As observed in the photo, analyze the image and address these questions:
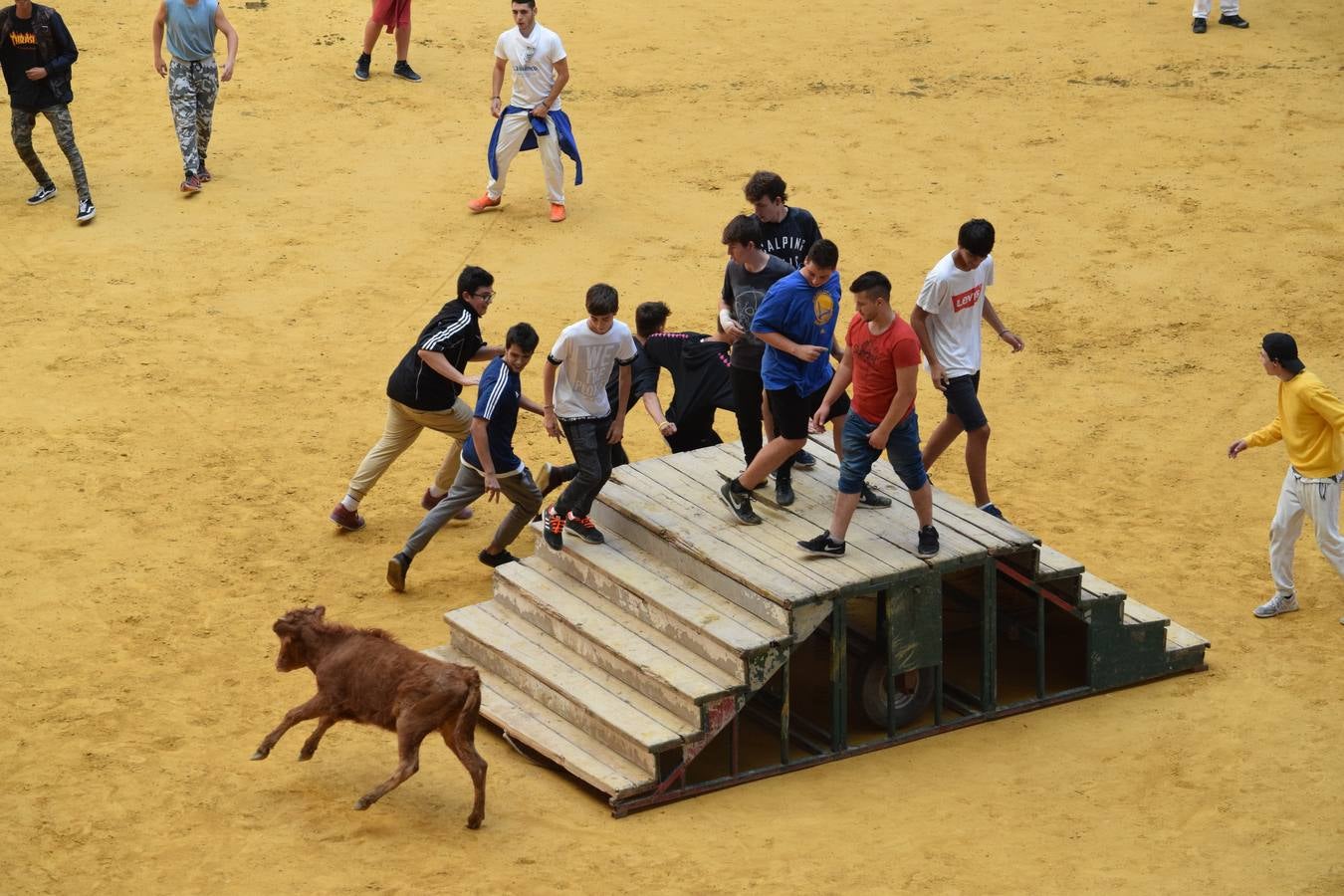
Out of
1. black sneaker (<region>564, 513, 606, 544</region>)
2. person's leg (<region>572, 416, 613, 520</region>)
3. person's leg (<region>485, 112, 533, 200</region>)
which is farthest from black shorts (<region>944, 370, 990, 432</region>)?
person's leg (<region>485, 112, 533, 200</region>)

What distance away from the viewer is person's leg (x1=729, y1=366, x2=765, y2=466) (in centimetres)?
1048

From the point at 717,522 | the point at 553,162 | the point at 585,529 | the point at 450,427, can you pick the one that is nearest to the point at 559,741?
the point at 585,529

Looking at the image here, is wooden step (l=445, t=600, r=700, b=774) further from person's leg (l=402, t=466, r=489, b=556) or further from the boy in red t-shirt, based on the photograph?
the boy in red t-shirt

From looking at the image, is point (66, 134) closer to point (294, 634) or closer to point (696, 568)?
point (294, 634)

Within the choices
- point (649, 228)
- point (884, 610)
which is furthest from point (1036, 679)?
point (649, 228)

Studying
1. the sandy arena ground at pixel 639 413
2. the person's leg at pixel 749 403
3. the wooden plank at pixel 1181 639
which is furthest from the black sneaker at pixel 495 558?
the wooden plank at pixel 1181 639

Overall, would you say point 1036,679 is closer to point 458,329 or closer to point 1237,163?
point 458,329

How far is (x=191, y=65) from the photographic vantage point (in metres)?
16.6

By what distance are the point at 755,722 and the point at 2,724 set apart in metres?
4.16

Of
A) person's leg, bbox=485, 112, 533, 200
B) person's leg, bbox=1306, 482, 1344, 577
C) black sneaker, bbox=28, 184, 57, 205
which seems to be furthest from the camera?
black sneaker, bbox=28, 184, 57, 205

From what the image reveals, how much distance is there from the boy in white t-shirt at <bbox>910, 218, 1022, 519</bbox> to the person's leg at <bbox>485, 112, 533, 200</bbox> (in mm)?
6733

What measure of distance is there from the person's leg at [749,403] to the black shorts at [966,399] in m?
1.20

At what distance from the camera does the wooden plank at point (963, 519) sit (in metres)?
9.89

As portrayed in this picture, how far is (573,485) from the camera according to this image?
33.9ft
